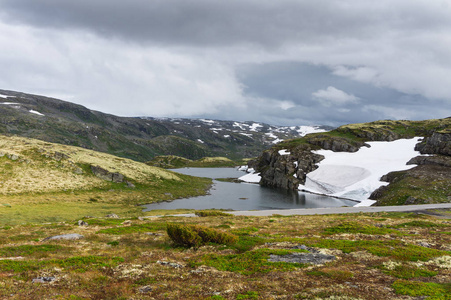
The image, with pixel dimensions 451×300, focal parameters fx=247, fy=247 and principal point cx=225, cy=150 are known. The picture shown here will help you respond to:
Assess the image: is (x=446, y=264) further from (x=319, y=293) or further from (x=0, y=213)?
(x=0, y=213)

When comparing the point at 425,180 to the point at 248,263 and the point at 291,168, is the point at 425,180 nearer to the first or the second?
the point at 291,168

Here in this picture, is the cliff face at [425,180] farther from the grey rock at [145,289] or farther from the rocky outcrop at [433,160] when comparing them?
the grey rock at [145,289]

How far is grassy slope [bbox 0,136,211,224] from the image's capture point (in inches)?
2338

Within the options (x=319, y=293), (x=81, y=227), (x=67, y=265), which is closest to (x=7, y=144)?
(x=81, y=227)

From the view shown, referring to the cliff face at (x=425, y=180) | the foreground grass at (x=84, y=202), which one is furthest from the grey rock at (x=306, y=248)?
the cliff face at (x=425, y=180)

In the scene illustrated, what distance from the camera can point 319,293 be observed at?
520 inches

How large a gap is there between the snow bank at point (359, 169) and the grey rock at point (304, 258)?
285 feet

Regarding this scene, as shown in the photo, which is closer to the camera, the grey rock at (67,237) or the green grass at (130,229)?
the grey rock at (67,237)

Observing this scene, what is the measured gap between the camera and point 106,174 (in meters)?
103

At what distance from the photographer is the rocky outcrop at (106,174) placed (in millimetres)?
101238

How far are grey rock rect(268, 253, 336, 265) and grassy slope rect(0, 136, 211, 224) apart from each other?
48797 millimetres

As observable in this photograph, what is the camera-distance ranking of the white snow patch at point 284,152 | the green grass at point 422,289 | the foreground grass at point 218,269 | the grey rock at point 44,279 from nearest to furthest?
the green grass at point 422,289
the foreground grass at point 218,269
the grey rock at point 44,279
the white snow patch at point 284,152

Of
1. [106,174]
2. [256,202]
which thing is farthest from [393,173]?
[106,174]

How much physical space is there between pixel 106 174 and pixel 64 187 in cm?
2018
